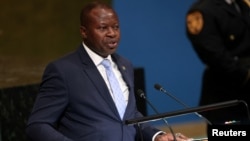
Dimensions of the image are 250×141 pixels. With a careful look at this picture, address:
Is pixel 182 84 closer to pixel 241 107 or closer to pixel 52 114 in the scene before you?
pixel 241 107

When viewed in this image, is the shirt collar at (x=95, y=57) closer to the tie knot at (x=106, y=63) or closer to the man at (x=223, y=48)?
the tie knot at (x=106, y=63)

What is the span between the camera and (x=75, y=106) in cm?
234

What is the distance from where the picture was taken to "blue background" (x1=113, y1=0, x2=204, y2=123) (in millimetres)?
4902

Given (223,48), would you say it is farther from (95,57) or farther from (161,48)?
(161,48)

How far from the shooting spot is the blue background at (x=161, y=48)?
4.90 meters

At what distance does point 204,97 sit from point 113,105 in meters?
1.03

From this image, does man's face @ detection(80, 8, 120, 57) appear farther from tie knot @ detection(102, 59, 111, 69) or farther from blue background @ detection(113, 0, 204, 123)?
blue background @ detection(113, 0, 204, 123)

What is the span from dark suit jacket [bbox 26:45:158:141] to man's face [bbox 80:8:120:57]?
81 mm

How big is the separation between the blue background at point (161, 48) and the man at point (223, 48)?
1.69 metres

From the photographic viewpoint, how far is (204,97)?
10.8 feet

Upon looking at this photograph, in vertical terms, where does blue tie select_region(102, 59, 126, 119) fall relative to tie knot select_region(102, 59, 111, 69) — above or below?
below

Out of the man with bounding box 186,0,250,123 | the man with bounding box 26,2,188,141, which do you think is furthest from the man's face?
the man with bounding box 186,0,250,123

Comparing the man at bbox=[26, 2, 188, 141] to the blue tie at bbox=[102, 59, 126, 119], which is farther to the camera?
the blue tie at bbox=[102, 59, 126, 119]

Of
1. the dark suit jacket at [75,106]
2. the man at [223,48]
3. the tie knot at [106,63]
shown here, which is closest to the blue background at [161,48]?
the man at [223,48]
